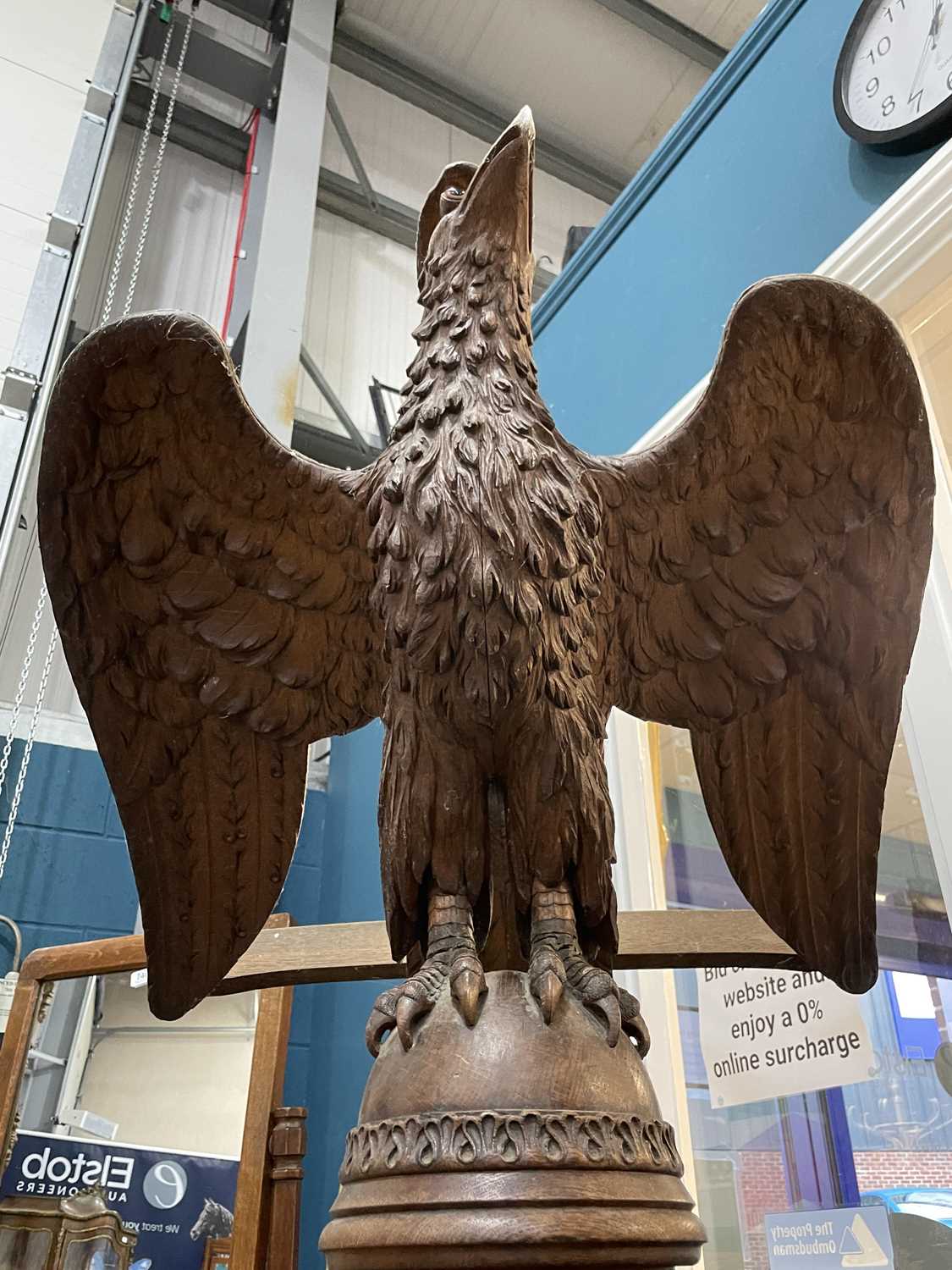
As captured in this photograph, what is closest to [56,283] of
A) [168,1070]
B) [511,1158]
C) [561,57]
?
[168,1070]

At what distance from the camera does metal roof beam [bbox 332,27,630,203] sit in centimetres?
347

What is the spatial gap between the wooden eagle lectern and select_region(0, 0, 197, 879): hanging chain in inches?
55.1

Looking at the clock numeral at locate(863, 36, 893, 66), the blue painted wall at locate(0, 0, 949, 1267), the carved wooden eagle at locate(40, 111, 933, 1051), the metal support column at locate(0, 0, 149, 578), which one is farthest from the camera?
the metal support column at locate(0, 0, 149, 578)

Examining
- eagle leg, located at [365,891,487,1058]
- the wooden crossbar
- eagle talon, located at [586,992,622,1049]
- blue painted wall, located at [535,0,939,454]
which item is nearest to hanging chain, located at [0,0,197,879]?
blue painted wall, located at [535,0,939,454]

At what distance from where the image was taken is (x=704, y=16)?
321cm

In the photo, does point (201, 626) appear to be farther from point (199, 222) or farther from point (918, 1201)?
point (199, 222)

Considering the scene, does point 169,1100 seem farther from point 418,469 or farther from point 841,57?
point 841,57

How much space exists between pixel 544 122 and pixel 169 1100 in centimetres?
348

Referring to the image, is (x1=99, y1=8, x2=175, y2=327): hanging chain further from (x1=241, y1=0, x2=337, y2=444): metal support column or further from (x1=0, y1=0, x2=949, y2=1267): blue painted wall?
(x1=0, y1=0, x2=949, y2=1267): blue painted wall

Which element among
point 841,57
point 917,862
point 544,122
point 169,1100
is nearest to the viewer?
point 917,862

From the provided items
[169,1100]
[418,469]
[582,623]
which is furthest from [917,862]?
[169,1100]

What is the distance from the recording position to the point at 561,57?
345 cm

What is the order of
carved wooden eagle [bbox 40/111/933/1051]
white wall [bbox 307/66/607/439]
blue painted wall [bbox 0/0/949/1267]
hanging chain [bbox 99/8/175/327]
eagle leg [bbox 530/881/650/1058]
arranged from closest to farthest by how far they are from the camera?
eagle leg [bbox 530/881/650/1058]
carved wooden eagle [bbox 40/111/933/1051]
blue painted wall [bbox 0/0/949/1267]
hanging chain [bbox 99/8/175/327]
white wall [bbox 307/66/607/439]

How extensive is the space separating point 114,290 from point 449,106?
1.69m
